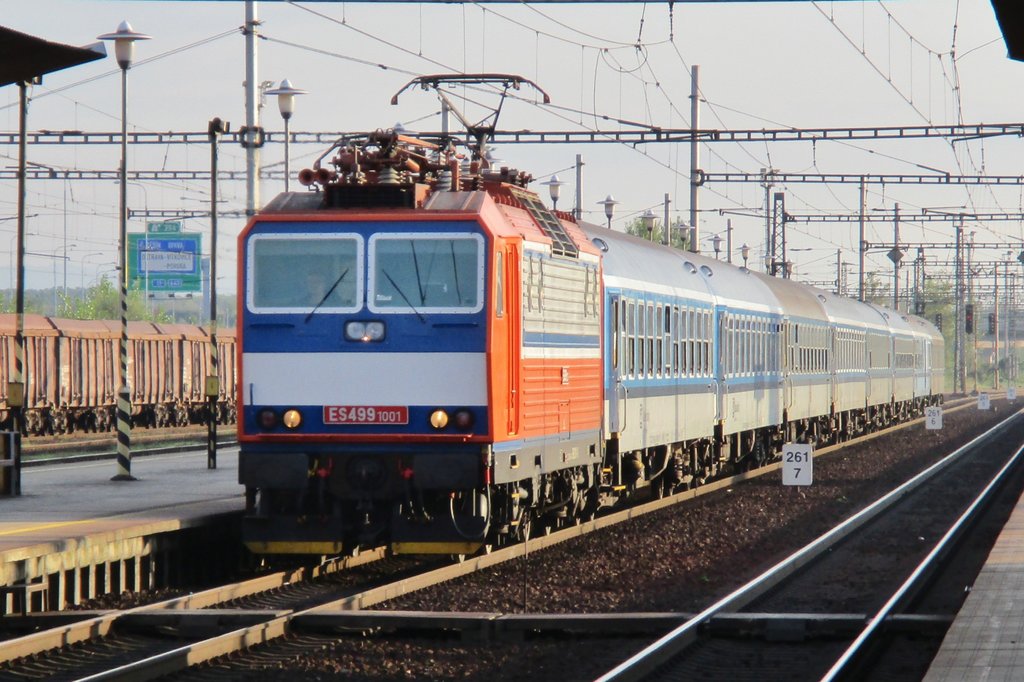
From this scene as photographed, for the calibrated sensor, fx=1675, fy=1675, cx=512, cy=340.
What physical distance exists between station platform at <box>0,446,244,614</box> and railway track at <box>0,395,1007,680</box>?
3.56 ft

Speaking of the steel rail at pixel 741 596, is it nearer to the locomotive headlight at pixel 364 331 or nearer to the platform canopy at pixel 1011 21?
the locomotive headlight at pixel 364 331

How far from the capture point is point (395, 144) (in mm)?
14891

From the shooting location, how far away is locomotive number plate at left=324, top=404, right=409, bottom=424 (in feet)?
45.0

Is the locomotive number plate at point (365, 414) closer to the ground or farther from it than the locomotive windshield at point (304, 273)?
closer to the ground

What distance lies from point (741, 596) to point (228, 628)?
4155mm

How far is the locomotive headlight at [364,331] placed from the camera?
13.8 meters

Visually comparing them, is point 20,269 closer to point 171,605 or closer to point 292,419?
point 292,419

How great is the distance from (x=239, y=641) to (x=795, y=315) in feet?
80.3

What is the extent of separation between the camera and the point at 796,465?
2342 cm

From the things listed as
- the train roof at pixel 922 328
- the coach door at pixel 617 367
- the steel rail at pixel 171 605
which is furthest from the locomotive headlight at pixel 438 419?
the train roof at pixel 922 328

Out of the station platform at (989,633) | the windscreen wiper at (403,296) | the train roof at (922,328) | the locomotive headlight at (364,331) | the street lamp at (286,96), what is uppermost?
the street lamp at (286,96)

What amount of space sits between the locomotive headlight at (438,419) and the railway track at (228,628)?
4.16 feet

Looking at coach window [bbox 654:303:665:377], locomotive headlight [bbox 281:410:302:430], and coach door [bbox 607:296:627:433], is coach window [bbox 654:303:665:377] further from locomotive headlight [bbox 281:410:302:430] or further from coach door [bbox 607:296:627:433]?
locomotive headlight [bbox 281:410:302:430]

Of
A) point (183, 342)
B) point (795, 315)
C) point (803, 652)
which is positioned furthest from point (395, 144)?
point (183, 342)
